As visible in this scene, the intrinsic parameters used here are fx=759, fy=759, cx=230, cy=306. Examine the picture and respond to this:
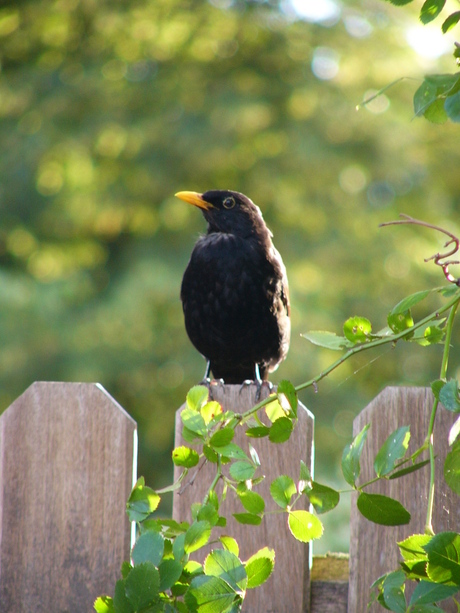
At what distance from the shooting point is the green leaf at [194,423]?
55.0 inches

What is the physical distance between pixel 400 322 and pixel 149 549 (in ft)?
2.10

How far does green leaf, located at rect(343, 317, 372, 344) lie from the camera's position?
4.92ft

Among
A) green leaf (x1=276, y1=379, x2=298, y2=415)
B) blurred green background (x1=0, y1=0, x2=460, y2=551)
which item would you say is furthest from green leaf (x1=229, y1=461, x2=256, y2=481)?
blurred green background (x1=0, y1=0, x2=460, y2=551)

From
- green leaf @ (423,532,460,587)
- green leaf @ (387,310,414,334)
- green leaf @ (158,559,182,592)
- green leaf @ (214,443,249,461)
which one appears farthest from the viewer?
green leaf @ (387,310,414,334)

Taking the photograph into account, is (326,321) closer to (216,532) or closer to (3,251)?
(3,251)

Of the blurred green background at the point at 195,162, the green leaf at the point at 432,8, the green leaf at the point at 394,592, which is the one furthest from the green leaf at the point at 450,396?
the blurred green background at the point at 195,162

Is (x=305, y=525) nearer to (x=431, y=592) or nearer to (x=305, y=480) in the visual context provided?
(x=305, y=480)

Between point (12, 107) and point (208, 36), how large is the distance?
2754 mm

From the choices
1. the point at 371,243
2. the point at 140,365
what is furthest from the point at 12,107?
the point at 371,243

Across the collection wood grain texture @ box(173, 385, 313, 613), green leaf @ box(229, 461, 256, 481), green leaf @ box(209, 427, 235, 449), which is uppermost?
green leaf @ box(209, 427, 235, 449)

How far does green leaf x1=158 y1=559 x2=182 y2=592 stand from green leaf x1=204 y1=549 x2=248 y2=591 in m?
0.06

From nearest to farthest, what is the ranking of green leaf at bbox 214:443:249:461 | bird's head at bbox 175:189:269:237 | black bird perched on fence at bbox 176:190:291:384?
1. green leaf at bbox 214:443:249:461
2. black bird perched on fence at bbox 176:190:291:384
3. bird's head at bbox 175:189:269:237

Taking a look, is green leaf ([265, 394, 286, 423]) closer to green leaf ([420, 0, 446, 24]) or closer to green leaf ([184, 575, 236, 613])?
green leaf ([184, 575, 236, 613])

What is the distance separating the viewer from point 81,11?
32.4 feet
